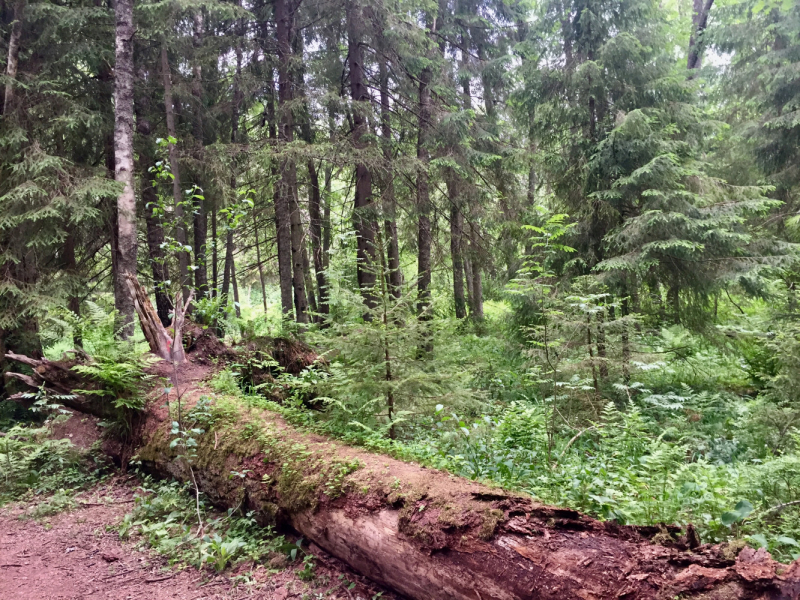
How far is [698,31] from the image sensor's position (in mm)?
12125

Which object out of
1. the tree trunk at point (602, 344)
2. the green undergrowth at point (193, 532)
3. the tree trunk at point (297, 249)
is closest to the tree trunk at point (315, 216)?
the tree trunk at point (297, 249)

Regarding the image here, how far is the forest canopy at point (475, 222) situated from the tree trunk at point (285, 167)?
0.07m

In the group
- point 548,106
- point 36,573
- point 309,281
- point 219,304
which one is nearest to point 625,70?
point 548,106

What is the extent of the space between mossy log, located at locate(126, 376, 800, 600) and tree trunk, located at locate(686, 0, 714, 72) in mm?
13811

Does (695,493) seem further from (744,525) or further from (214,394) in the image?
(214,394)

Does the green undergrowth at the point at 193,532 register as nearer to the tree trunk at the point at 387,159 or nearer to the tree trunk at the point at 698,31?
the tree trunk at the point at 387,159

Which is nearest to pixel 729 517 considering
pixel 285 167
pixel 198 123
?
pixel 285 167

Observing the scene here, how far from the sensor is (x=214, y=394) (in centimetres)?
589

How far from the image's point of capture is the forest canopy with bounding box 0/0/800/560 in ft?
16.3

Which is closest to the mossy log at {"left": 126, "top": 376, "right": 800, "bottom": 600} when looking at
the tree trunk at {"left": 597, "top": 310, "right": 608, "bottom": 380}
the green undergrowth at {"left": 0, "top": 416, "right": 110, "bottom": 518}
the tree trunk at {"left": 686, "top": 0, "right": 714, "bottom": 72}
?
the green undergrowth at {"left": 0, "top": 416, "right": 110, "bottom": 518}

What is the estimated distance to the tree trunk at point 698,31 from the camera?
12.4m

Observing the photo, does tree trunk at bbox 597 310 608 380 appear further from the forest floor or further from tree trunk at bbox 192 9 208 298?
tree trunk at bbox 192 9 208 298

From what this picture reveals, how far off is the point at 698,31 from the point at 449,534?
14.7 metres

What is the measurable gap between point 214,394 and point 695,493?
523 cm
